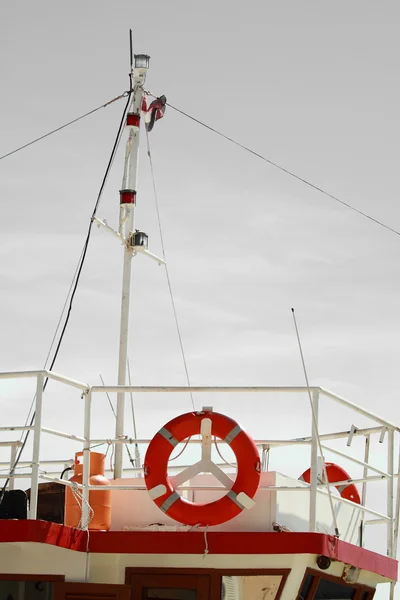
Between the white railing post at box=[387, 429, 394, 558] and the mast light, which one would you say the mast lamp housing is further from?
the white railing post at box=[387, 429, 394, 558]

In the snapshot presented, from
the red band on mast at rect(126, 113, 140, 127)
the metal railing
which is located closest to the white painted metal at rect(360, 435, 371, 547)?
the metal railing

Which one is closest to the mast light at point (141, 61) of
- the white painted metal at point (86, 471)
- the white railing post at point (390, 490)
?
the white painted metal at point (86, 471)

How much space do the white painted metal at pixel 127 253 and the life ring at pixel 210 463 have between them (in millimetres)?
1742

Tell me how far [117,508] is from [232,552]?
5.16 ft

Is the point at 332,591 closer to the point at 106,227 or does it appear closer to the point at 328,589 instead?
the point at 328,589

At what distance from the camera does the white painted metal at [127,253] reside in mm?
14062

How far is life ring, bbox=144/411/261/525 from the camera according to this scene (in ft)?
39.0

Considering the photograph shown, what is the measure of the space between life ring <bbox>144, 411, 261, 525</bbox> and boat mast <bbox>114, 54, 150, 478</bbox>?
1.74 metres

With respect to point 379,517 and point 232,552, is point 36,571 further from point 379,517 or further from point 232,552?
point 379,517

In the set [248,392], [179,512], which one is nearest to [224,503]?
[179,512]

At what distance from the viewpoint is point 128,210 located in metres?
15.0

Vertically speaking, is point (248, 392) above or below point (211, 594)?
above

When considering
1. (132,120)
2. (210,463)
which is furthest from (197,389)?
(132,120)

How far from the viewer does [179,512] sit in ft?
39.0
